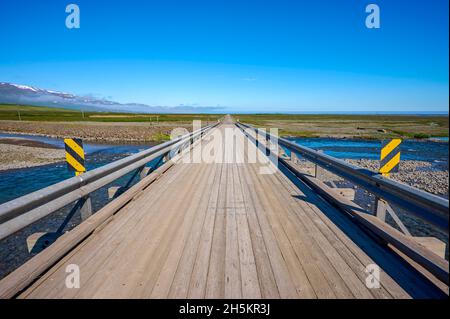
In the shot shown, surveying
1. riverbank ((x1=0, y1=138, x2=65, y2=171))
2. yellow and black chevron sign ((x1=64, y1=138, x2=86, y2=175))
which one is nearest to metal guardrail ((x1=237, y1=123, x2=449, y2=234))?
yellow and black chevron sign ((x1=64, y1=138, x2=86, y2=175))

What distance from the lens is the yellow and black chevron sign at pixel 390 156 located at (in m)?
3.63

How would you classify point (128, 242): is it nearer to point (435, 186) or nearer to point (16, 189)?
point (16, 189)

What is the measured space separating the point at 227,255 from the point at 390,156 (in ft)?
9.00

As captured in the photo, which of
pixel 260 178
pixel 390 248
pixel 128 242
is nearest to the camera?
pixel 390 248

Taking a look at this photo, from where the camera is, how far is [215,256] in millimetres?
2959

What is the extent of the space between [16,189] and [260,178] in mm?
Answer: 9967

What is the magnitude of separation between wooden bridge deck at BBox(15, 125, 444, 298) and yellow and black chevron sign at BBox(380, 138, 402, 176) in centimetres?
100

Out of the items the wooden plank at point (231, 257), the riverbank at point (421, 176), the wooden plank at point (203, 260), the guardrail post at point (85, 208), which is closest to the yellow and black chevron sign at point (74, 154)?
the guardrail post at point (85, 208)

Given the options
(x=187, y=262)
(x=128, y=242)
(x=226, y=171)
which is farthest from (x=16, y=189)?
(x=187, y=262)

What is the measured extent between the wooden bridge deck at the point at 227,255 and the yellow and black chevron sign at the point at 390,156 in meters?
1.00

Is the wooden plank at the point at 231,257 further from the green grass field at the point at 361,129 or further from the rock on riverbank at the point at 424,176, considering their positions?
Answer: the rock on riverbank at the point at 424,176

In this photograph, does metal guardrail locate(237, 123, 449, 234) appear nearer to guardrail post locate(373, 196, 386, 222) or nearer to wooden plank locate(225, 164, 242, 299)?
guardrail post locate(373, 196, 386, 222)

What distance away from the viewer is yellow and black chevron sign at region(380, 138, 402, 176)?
3631 mm

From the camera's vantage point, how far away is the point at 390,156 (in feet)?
12.0
